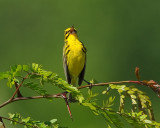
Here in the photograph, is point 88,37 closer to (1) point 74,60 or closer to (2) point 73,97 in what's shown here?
(1) point 74,60

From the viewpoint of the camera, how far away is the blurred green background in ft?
67.9

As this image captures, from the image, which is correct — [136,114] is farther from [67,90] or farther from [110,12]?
[110,12]

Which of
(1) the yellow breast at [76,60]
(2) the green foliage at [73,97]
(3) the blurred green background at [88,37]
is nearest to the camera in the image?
(2) the green foliage at [73,97]

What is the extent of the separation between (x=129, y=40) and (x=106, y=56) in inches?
141

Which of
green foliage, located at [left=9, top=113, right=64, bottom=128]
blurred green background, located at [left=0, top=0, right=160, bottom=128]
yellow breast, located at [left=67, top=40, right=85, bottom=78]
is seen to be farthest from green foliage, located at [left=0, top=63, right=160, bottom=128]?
blurred green background, located at [left=0, top=0, right=160, bottom=128]

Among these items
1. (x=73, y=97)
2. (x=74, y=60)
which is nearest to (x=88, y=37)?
A: (x=74, y=60)

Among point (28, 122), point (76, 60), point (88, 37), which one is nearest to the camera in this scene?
point (28, 122)

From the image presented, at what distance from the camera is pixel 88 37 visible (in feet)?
83.6

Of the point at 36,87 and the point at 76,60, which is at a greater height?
the point at 76,60

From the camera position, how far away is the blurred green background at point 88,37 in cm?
2069

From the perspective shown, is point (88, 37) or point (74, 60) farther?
point (88, 37)

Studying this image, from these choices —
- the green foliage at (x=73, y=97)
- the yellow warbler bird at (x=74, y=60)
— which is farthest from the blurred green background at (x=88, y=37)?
the green foliage at (x=73, y=97)

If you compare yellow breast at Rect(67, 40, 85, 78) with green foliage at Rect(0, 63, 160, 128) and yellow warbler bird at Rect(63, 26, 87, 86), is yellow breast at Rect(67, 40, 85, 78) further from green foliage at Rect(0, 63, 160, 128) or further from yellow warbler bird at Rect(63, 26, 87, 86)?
green foliage at Rect(0, 63, 160, 128)

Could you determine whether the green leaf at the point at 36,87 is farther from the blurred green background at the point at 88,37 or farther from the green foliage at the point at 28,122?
→ the blurred green background at the point at 88,37
